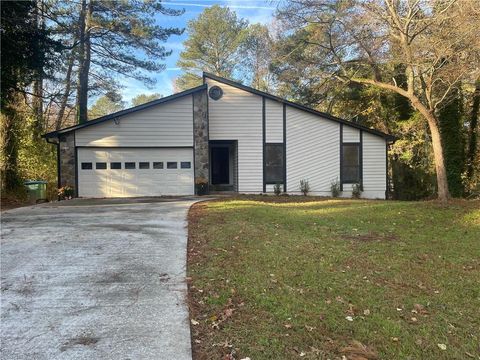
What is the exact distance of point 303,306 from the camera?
391 centimetres

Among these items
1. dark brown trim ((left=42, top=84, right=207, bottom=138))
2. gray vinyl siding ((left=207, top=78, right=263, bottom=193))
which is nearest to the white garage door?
dark brown trim ((left=42, top=84, right=207, bottom=138))

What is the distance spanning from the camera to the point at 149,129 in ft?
51.2

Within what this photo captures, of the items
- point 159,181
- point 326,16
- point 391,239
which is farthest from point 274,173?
point 391,239

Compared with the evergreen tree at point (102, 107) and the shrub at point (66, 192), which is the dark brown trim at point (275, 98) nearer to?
the shrub at point (66, 192)

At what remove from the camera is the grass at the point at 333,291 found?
3.22 meters

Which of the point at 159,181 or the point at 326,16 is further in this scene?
the point at 159,181

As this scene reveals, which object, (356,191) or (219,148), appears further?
(219,148)

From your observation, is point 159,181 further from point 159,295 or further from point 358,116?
point 358,116

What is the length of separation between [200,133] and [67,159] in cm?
516

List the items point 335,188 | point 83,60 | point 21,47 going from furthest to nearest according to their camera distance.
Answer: point 83,60 → point 335,188 → point 21,47

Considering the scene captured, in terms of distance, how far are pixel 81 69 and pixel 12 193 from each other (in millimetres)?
9925

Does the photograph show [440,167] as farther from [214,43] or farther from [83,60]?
[214,43]

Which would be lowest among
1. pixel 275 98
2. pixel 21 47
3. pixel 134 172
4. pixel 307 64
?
pixel 134 172

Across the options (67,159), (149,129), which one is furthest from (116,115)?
(67,159)
